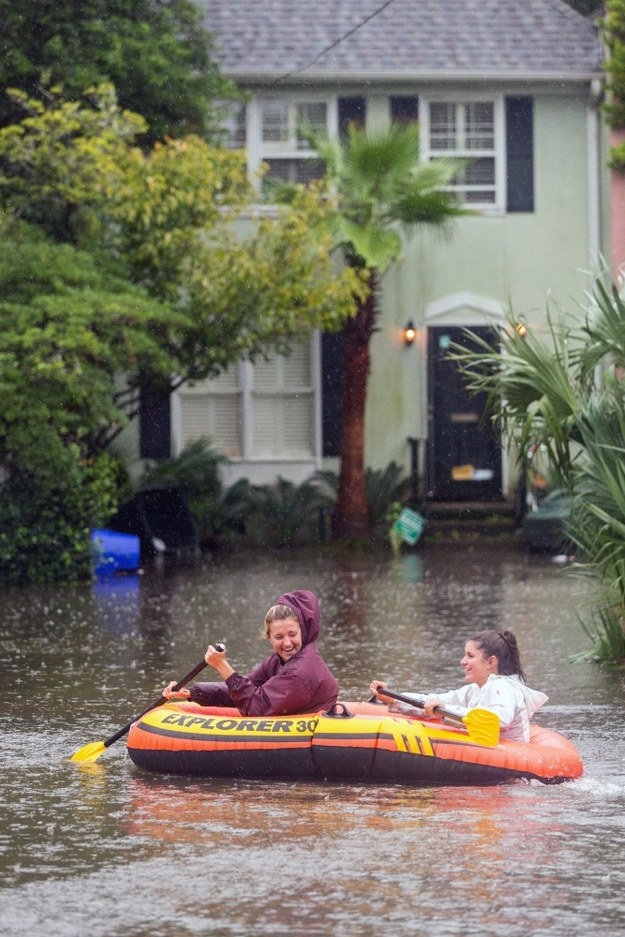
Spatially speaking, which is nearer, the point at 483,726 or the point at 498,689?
the point at 483,726

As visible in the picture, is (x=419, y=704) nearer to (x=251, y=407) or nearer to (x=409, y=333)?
(x=409, y=333)

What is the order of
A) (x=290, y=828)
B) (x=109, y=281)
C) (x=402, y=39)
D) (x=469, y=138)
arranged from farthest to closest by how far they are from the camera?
(x=402, y=39)
(x=469, y=138)
(x=109, y=281)
(x=290, y=828)

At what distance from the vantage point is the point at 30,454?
17547 mm

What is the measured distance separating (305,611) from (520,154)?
16.8 meters

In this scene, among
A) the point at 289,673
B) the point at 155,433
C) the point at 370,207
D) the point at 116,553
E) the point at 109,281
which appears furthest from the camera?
the point at 155,433

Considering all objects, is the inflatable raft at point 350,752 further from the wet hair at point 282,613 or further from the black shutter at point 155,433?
the black shutter at point 155,433

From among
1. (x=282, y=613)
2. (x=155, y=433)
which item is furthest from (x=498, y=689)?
(x=155, y=433)

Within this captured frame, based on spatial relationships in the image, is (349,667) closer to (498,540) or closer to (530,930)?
(530,930)

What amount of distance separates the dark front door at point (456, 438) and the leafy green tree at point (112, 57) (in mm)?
5050

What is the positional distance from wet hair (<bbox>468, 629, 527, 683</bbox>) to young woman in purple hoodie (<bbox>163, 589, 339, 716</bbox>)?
2.70 feet

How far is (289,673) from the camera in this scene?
29.5ft

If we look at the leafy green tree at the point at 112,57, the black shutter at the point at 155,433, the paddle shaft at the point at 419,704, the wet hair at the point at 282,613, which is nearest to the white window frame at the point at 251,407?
the black shutter at the point at 155,433

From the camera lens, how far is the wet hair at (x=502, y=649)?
885cm

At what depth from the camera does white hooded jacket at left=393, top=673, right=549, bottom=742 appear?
8742 millimetres
